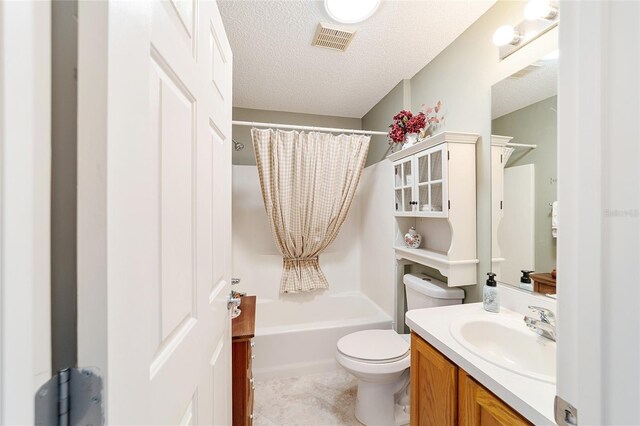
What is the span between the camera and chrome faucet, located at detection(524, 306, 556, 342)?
0.98 m

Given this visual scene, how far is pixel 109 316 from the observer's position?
331 mm

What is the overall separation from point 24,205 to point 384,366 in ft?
5.40

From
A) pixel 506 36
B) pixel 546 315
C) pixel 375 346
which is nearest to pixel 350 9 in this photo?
pixel 506 36

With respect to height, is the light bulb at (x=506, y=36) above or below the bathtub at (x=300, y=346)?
above

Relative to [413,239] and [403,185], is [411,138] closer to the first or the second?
[403,185]

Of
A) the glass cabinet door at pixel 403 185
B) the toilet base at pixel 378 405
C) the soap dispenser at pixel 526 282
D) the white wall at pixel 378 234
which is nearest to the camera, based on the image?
the soap dispenser at pixel 526 282

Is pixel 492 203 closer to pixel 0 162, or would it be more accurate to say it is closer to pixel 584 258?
pixel 584 258

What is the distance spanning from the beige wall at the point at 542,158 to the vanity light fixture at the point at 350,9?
0.91m

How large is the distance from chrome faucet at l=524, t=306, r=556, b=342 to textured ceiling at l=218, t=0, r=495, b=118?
1526mm

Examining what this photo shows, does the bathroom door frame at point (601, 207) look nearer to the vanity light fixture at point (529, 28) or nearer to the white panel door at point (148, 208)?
the white panel door at point (148, 208)

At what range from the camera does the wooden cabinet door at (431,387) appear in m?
0.94

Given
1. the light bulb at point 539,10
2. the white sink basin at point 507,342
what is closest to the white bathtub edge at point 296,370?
the white sink basin at point 507,342

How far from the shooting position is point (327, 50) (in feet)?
5.61

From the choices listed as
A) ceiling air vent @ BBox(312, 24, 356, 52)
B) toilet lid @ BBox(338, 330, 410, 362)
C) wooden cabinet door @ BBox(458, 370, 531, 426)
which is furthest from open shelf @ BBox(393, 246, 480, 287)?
ceiling air vent @ BBox(312, 24, 356, 52)
